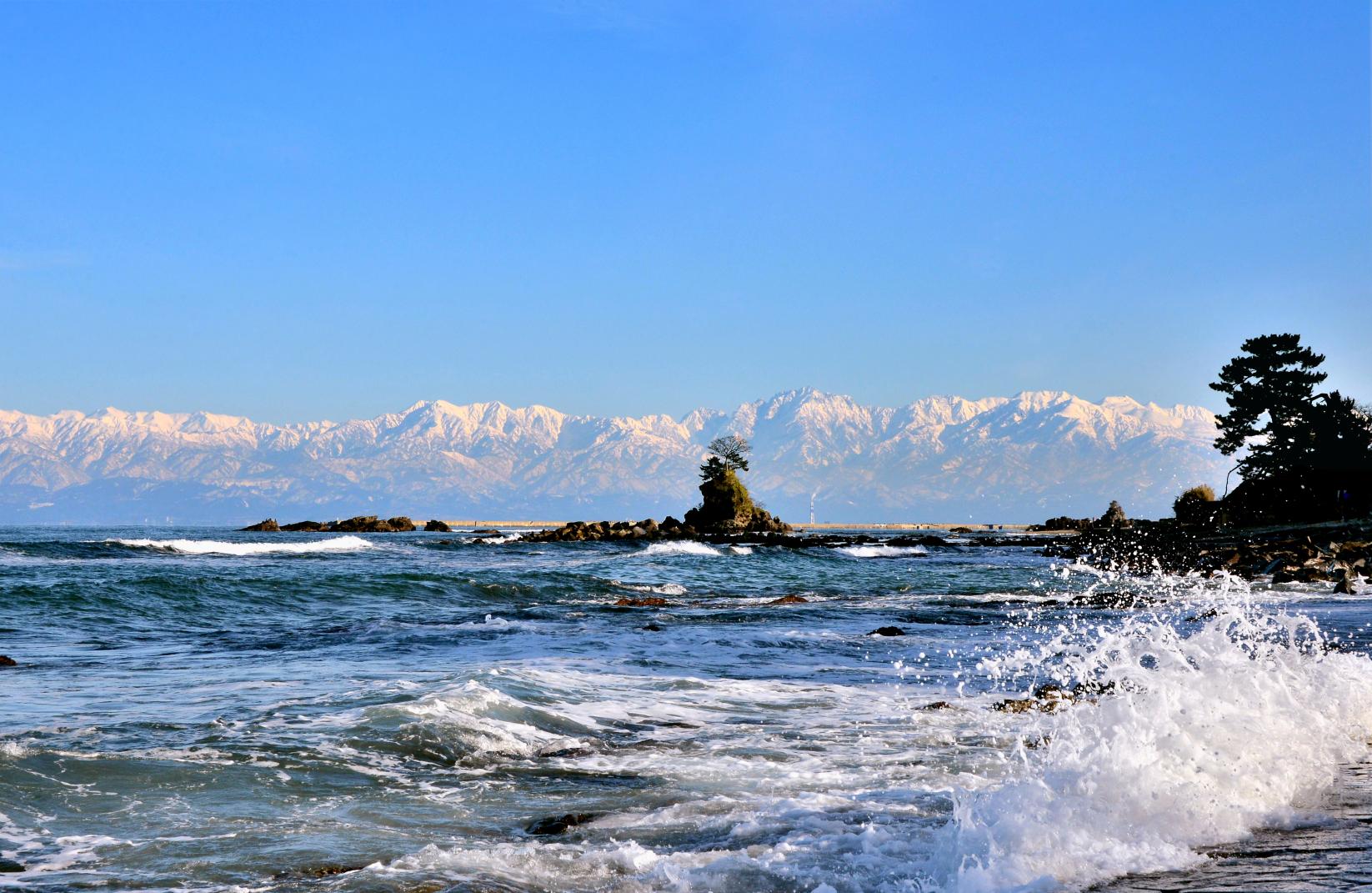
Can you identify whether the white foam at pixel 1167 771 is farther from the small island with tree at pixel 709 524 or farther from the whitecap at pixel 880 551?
the small island with tree at pixel 709 524

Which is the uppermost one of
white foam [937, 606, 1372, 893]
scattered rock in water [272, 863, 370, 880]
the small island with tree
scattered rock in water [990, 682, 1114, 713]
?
the small island with tree

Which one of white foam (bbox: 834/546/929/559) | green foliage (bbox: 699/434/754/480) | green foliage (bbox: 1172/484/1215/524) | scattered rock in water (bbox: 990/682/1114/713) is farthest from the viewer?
green foliage (bbox: 699/434/754/480)

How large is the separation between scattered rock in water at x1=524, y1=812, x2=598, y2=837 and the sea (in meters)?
0.03

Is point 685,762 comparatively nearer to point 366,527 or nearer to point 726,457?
point 726,457

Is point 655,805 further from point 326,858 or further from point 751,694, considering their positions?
point 751,694

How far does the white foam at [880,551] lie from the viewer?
66213 millimetres

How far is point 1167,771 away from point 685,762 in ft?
12.7

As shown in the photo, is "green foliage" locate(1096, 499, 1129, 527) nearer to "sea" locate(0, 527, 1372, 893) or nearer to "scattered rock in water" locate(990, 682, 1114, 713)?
"sea" locate(0, 527, 1372, 893)

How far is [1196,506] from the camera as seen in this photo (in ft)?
→ 282

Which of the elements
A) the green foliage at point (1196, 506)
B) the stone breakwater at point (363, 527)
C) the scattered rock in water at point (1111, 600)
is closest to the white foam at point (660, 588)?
the scattered rock in water at point (1111, 600)

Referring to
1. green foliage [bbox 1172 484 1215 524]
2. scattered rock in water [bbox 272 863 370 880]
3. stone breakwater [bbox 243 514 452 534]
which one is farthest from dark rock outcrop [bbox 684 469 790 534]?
scattered rock in water [bbox 272 863 370 880]

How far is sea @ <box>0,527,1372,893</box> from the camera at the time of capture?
6652 millimetres

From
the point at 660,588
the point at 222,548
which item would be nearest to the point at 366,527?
the point at 222,548

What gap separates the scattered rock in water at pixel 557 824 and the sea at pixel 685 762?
0.03 m
